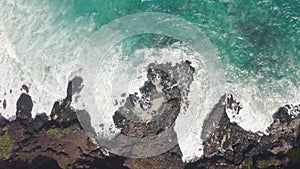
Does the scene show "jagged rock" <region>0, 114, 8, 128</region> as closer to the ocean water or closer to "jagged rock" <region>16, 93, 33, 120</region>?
the ocean water

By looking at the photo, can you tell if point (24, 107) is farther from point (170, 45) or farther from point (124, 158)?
point (170, 45)

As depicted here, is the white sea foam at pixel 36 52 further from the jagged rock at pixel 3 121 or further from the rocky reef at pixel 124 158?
the rocky reef at pixel 124 158

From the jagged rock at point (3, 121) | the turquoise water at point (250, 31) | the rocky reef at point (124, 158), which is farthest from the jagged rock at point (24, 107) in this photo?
the turquoise water at point (250, 31)

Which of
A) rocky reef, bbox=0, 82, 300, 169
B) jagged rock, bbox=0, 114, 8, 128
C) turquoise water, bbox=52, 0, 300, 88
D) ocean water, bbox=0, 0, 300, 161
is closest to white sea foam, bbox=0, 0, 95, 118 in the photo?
ocean water, bbox=0, 0, 300, 161

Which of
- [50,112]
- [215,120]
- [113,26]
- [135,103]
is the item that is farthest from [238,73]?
[50,112]

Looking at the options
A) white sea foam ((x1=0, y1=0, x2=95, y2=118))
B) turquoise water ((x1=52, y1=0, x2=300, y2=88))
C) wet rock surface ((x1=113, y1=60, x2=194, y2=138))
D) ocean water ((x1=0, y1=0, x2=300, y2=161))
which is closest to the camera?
wet rock surface ((x1=113, y1=60, x2=194, y2=138))
